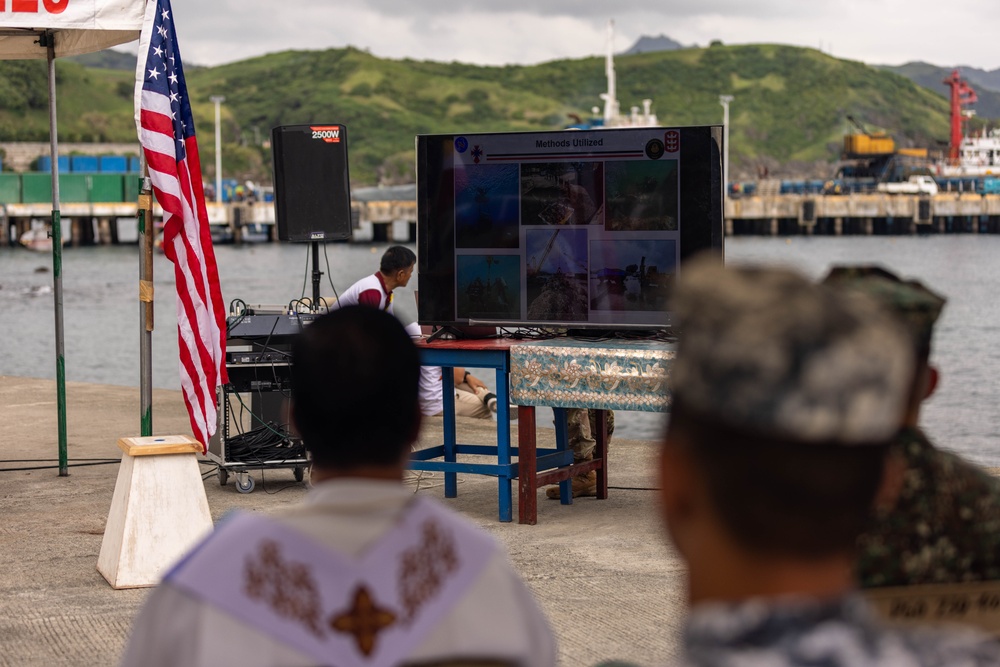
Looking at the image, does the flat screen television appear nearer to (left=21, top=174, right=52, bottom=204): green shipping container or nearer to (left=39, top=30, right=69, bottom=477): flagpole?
(left=39, top=30, right=69, bottom=477): flagpole

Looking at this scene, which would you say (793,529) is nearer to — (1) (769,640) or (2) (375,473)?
(1) (769,640)

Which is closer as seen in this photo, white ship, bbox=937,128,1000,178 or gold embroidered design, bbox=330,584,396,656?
gold embroidered design, bbox=330,584,396,656

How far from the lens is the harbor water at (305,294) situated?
25047 mm

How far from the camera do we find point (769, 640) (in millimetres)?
1548

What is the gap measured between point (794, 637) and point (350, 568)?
2.55 feet

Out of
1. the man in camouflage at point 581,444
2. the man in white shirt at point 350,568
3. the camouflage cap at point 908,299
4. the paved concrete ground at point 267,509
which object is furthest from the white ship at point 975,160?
the man in white shirt at point 350,568

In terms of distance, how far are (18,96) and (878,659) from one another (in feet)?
536

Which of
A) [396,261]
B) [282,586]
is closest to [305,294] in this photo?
[396,261]

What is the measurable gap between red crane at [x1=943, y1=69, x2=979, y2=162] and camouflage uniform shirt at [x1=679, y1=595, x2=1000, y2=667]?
133 metres

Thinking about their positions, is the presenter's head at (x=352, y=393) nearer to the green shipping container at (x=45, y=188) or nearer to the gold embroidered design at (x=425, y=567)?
the gold embroidered design at (x=425, y=567)

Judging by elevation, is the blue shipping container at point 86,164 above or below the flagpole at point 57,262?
above

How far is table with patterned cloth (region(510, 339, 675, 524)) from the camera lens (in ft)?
24.3

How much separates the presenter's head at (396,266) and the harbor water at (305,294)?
0.85ft

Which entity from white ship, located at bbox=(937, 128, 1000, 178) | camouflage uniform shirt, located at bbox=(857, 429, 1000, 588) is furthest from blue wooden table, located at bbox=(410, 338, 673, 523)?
white ship, located at bbox=(937, 128, 1000, 178)
